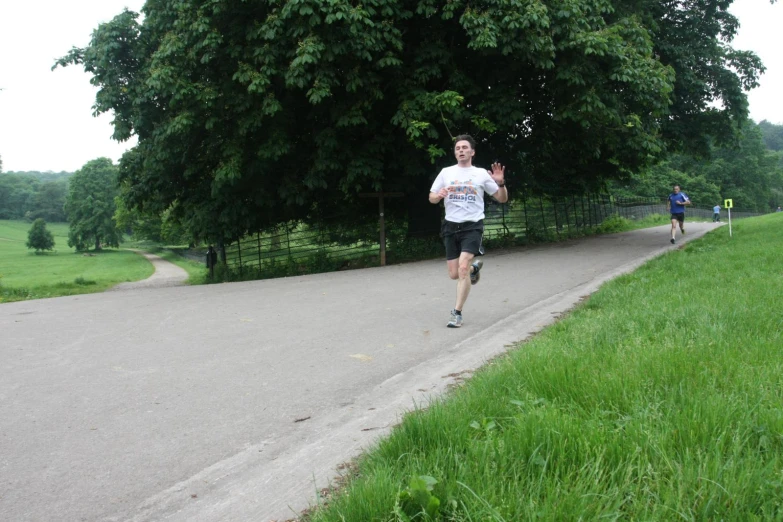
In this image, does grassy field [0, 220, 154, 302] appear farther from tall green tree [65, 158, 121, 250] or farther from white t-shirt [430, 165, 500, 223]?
white t-shirt [430, 165, 500, 223]

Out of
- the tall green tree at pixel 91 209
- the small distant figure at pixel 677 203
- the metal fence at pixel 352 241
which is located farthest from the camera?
the tall green tree at pixel 91 209

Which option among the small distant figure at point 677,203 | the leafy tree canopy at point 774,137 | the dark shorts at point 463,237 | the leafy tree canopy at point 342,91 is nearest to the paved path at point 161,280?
the leafy tree canopy at point 342,91

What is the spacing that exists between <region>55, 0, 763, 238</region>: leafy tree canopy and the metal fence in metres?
0.79

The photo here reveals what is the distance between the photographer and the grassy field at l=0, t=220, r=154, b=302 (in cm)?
3608

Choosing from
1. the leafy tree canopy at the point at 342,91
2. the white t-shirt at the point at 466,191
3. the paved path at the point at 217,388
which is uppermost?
the leafy tree canopy at the point at 342,91

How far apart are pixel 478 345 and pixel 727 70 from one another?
63.3 feet

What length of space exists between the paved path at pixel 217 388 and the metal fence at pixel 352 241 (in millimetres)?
7748

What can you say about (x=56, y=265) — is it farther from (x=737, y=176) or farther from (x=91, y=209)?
(x=737, y=176)

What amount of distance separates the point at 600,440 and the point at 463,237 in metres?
4.36

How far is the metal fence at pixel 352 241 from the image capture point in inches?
687

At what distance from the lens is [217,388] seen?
461 cm

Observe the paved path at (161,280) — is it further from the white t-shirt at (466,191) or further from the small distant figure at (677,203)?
the small distant figure at (677,203)

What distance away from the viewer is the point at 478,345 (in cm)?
566

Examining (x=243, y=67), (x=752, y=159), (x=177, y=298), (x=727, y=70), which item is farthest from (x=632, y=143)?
(x=752, y=159)
